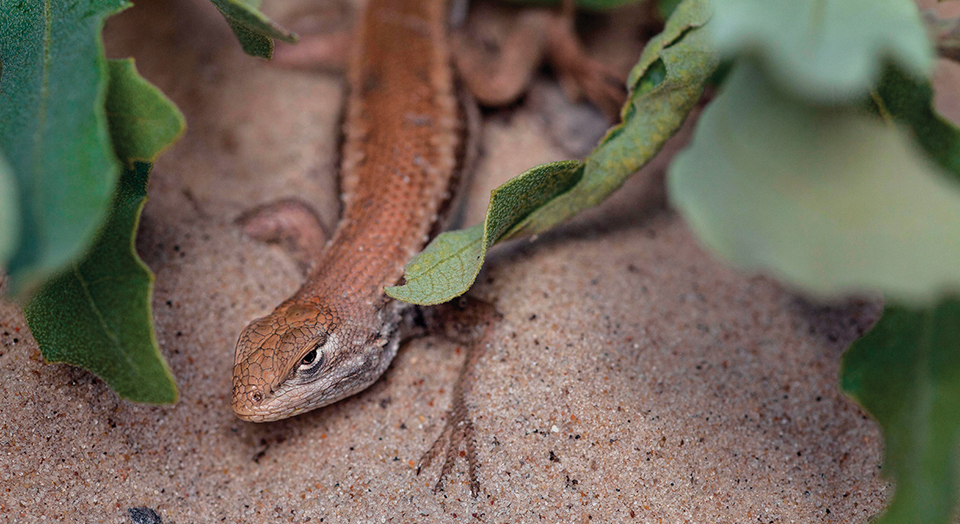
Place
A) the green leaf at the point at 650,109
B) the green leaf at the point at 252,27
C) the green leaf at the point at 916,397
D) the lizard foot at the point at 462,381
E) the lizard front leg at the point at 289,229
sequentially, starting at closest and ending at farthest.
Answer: the green leaf at the point at 916,397 < the green leaf at the point at 252,27 < the green leaf at the point at 650,109 < the lizard foot at the point at 462,381 < the lizard front leg at the point at 289,229

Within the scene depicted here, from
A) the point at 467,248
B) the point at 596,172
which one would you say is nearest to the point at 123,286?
the point at 467,248

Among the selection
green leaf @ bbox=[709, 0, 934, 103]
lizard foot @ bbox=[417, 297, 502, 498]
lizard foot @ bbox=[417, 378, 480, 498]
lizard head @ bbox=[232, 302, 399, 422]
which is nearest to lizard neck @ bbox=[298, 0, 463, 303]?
lizard head @ bbox=[232, 302, 399, 422]

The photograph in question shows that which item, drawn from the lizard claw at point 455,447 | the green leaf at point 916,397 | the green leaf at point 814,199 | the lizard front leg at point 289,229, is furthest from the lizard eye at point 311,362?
the green leaf at point 916,397

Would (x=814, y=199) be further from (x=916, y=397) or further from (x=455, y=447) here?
(x=455, y=447)

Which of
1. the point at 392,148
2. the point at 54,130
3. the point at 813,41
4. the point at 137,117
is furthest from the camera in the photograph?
the point at 392,148

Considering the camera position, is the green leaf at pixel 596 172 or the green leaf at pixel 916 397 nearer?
the green leaf at pixel 916 397

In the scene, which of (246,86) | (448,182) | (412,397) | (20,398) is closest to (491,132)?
(448,182)

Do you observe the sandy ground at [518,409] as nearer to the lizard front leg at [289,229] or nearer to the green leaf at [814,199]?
the lizard front leg at [289,229]
